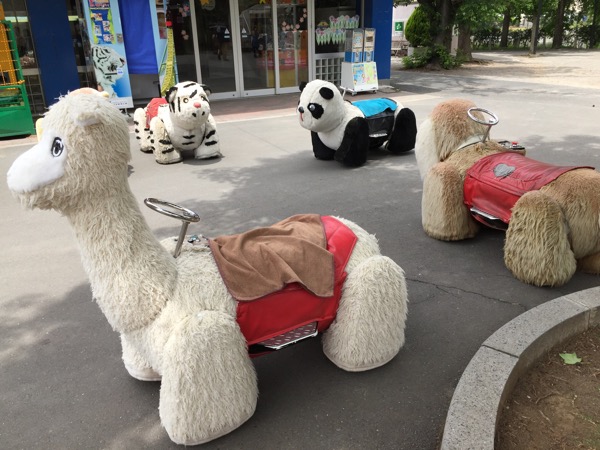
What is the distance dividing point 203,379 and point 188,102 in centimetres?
510

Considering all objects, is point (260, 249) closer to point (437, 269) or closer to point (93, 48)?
point (437, 269)

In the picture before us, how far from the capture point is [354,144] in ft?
22.1

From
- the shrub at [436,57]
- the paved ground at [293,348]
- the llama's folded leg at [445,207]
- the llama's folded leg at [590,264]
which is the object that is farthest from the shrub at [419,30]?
the llama's folded leg at [590,264]

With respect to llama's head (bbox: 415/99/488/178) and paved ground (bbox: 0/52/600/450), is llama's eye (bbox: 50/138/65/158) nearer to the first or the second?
paved ground (bbox: 0/52/600/450)

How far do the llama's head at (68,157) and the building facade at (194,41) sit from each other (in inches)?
370

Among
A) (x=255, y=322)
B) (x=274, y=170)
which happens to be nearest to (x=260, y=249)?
(x=255, y=322)

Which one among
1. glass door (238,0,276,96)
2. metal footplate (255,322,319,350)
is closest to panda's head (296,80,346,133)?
metal footplate (255,322,319,350)

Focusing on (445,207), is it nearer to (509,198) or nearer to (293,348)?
(509,198)

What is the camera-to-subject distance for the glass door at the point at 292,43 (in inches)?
519

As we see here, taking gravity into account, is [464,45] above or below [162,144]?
above

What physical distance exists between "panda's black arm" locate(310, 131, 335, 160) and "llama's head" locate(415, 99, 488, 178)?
8.87 ft

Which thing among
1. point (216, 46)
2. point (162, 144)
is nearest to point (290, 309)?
point (162, 144)

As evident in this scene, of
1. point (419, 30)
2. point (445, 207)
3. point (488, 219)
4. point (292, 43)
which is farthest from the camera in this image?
point (419, 30)

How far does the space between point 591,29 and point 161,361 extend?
34.6 meters
